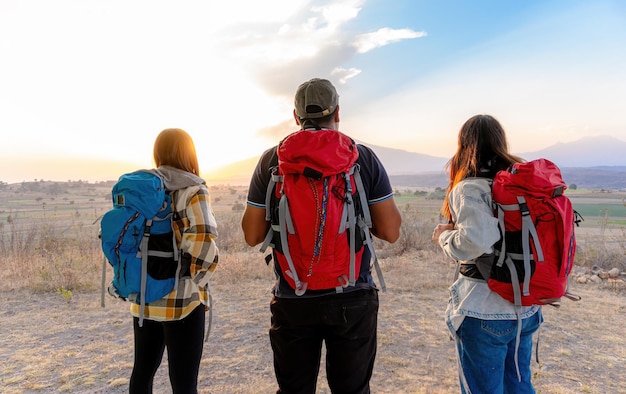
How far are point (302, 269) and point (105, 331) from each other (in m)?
4.09

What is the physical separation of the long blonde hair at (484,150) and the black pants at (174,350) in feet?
5.93

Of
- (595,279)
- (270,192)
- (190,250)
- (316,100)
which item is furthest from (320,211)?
(595,279)

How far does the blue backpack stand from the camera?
209 cm

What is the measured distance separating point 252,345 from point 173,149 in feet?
9.30

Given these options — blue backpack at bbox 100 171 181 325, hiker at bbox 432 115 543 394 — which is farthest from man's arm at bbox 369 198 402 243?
blue backpack at bbox 100 171 181 325

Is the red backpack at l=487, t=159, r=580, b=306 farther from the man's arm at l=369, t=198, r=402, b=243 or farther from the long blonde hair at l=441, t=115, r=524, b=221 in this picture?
the man's arm at l=369, t=198, r=402, b=243

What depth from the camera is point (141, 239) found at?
2123mm

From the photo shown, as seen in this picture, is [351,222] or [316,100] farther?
[316,100]

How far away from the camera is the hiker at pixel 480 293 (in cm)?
187

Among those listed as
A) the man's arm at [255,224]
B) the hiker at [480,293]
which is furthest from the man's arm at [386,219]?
the man's arm at [255,224]

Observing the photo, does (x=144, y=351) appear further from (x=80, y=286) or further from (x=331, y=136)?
(x=80, y=286)

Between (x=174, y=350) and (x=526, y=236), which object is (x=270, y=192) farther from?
(x=526, y=236)

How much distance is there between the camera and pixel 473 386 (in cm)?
200

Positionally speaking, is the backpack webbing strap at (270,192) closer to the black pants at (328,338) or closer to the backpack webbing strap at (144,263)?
the black pants at (328,338)
